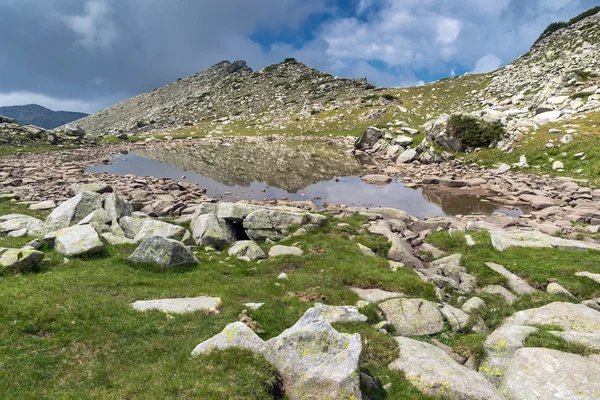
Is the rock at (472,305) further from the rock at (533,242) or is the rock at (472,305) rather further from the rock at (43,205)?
the rock at (43,205)

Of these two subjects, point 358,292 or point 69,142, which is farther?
point 69,142

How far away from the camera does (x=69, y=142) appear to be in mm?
87688

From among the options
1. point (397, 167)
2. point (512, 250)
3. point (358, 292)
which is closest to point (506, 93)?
point (397, 167)

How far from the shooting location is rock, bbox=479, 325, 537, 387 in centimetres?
1079

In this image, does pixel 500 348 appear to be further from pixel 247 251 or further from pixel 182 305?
pixel 247 251

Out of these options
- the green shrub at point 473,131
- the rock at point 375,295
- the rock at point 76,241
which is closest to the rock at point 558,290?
the rock at point 375,295

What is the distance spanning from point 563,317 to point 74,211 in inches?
1192

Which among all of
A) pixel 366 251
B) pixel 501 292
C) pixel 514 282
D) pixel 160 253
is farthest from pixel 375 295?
pixel 160 253

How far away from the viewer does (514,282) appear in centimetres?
1858

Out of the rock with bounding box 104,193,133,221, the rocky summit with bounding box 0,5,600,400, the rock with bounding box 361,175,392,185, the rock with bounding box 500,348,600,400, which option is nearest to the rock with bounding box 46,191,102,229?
the rocky summit with bounding box 0,5,600,400

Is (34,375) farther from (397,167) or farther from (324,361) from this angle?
(397,167)

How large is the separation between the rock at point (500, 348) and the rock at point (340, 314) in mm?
4890

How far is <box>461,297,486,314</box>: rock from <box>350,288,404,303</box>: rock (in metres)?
3.13

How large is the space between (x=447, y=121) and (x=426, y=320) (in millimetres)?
58778
